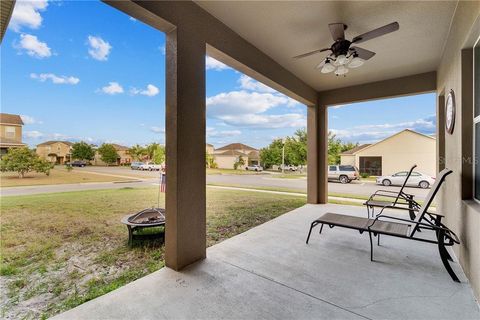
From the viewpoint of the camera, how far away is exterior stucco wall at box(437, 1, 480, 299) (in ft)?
6.47

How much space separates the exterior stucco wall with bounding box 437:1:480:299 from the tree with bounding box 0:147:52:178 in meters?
4.85

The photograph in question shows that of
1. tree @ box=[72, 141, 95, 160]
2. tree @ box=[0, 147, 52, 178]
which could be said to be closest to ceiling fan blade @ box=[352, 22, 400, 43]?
tree @ box=[72, 141, 95, 160]

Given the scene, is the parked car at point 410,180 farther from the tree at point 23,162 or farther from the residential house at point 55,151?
the tree at point 23,162

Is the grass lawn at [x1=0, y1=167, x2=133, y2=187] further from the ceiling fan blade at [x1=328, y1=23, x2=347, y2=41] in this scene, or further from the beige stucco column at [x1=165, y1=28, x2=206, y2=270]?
the ceiling fan blade at [x1=328, y1=23, x2=347, y2=41]

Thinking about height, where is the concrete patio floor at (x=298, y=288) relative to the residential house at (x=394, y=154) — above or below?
below

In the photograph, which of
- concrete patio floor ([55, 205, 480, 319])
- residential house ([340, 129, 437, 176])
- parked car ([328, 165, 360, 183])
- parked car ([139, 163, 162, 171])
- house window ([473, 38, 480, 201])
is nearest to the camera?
concrete patio floor ([55, 205, 480, 319])

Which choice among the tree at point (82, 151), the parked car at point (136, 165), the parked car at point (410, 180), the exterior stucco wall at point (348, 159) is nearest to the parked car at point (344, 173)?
the exterior stucco wall at point (348, 159)

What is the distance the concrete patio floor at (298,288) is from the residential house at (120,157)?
7.03ft

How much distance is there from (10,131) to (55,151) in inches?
19.2

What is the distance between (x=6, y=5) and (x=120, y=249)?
114 inches

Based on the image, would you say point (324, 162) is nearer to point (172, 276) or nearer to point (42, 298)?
point (172, 276)

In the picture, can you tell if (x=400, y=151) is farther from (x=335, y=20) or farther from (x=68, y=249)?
(x=68, y=249)

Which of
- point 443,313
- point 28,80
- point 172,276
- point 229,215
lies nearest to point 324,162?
point 229,215

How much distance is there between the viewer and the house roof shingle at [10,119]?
2382 mm
